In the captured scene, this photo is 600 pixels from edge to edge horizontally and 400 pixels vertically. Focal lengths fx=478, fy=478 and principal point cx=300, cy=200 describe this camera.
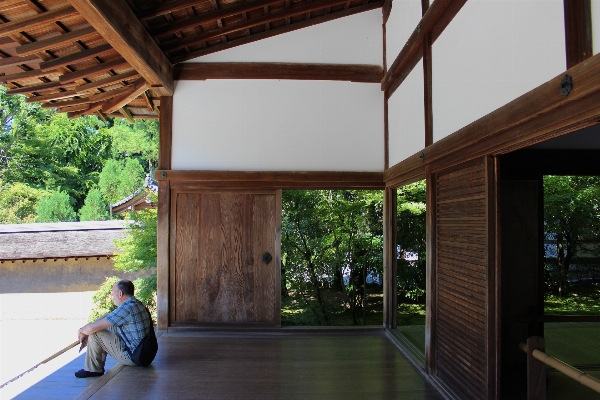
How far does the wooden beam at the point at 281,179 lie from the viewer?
5.29m

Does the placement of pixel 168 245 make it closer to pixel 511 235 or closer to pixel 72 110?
pixel 72 110

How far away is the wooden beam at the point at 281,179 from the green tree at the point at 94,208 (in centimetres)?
1533

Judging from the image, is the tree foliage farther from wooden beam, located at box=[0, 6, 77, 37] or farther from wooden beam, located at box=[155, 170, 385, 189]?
wooden beam, located at box=[0, 6, 77, 37]

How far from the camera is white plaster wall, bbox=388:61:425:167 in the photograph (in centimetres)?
401

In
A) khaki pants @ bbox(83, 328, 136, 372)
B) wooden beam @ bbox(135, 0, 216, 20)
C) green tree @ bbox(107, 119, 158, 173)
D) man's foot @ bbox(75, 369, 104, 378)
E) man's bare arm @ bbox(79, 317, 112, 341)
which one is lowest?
man's foot @ bbox(75, 369, 104, 378)

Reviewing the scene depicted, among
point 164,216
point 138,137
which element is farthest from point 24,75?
point 138,137

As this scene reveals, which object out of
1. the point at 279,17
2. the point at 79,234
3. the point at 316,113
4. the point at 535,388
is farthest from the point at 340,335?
the point at 79,234

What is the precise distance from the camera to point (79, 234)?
42.6ft

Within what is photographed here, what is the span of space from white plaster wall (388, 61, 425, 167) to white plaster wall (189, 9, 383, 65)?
740mm

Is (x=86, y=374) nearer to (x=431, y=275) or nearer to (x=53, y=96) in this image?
(x=431, y=275)

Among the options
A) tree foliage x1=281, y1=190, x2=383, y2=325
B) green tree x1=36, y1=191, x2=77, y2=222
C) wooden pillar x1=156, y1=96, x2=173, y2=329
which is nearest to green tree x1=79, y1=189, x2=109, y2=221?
green tree x1=36, y1=191, x2=77, y2=222

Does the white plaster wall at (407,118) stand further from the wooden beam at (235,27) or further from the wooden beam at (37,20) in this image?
the wooden beam at (37,20)

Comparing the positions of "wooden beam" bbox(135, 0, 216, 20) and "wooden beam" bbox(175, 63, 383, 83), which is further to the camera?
"wooden beam" bbox(175, 63, 383, 83)

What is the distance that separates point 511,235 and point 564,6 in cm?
255
